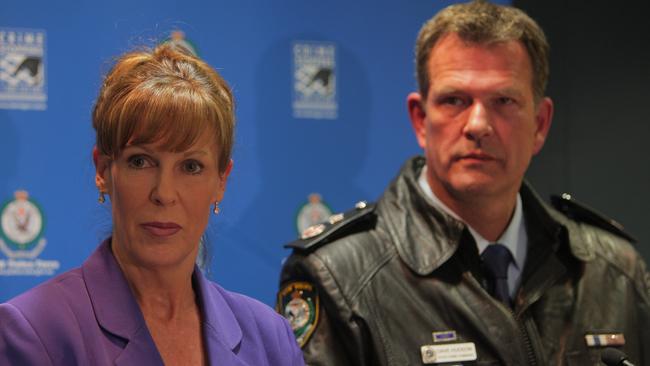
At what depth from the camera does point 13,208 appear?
8.26 feet

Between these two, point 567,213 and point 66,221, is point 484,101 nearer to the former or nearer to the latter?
point 567,213

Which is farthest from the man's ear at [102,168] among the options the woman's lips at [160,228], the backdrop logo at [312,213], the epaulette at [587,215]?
the epaulette at [587,215]

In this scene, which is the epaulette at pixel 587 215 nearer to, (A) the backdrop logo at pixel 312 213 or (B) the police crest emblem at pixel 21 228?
(A) the backdrop logo at pixel 312 213

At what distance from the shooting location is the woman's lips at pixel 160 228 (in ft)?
5.23

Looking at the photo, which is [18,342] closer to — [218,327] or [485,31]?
[218,327]

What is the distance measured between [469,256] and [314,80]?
0.76 m

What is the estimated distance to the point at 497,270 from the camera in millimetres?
2379

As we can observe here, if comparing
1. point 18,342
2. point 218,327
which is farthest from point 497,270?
point 18,342

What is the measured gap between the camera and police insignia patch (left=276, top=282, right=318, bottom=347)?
7.48ft

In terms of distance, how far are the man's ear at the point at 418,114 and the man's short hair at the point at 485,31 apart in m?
0.03

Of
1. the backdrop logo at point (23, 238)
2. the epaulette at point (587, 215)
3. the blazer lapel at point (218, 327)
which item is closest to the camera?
the blazer lapel at point (218, 327)

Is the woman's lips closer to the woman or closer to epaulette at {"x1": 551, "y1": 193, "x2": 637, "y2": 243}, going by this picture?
the woman

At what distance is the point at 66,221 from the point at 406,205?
0.86 metres

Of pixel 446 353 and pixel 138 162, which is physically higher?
pixel 138 162
